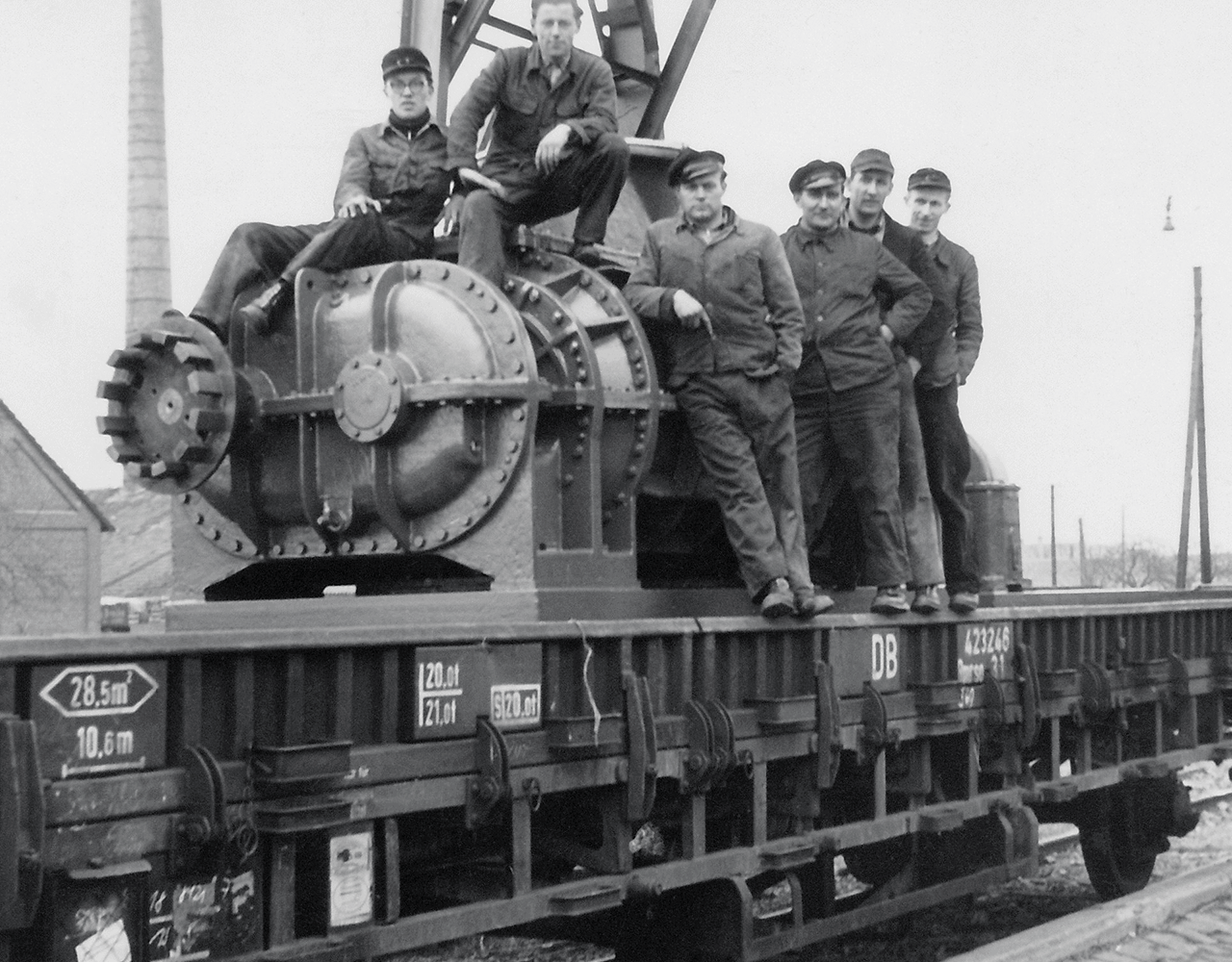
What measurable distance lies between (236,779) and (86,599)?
2985cm

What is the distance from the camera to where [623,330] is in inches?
285

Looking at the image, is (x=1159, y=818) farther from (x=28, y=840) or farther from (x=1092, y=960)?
(x=28, y=840)

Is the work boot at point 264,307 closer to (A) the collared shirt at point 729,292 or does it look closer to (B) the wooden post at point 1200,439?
(A) the collared shirt at point 729,292

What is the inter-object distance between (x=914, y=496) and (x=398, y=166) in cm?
293

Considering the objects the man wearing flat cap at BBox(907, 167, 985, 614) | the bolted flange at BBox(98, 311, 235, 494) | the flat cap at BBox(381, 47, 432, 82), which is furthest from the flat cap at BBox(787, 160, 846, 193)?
the bolted flange at BBox(98, 311, 235, 494)

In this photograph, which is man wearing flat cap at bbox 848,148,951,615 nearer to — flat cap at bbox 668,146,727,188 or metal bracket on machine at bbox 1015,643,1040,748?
metal bracket on machine at bbox 1015,643,1040,748

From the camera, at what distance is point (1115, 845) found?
33.8 ft

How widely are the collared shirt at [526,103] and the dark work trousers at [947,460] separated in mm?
2435

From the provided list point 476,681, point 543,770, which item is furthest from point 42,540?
point 476,681

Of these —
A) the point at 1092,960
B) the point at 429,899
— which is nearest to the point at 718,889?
the point at 429,899

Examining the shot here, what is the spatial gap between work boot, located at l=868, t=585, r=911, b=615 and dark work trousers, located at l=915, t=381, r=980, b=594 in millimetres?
840

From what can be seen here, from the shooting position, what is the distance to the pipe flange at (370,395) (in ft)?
21.6

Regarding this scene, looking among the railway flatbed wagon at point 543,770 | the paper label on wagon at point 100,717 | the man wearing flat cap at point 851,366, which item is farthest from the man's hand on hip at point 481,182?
the paper label on wagon at point 100,717

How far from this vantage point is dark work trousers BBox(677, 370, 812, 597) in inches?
287
